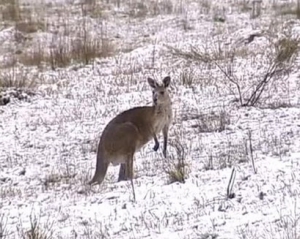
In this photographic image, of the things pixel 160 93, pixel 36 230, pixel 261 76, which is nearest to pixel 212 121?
pixel 160 93

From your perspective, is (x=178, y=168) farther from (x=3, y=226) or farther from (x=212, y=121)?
(x=212, y=121)

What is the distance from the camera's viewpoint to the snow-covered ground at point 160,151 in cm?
516

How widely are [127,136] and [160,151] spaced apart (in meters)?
1.02

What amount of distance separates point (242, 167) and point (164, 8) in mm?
15361

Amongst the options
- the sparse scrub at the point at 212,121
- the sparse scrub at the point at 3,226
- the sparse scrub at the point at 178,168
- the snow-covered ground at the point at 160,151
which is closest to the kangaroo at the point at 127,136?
the snow-covered ground at the point at 160,151

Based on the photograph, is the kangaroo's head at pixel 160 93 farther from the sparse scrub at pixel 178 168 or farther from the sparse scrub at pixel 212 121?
the sparse scrub at pixel 178 168

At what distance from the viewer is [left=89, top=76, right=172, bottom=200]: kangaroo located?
285 inches

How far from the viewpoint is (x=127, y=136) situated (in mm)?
7328

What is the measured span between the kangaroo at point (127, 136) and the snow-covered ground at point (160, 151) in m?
0.19

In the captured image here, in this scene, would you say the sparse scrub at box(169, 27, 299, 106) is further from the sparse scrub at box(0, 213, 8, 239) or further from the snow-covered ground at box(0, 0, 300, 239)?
the sparse scrub at box(0, 213, 8, 239)

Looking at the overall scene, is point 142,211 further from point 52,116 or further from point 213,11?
point 213,11

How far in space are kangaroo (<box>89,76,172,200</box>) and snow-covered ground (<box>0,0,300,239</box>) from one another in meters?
0.19

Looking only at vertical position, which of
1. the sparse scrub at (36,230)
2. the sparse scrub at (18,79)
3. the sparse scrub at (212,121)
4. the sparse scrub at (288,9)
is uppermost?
the sparse scrub at (36,230)

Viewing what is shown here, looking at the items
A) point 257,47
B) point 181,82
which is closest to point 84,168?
point 181,82
